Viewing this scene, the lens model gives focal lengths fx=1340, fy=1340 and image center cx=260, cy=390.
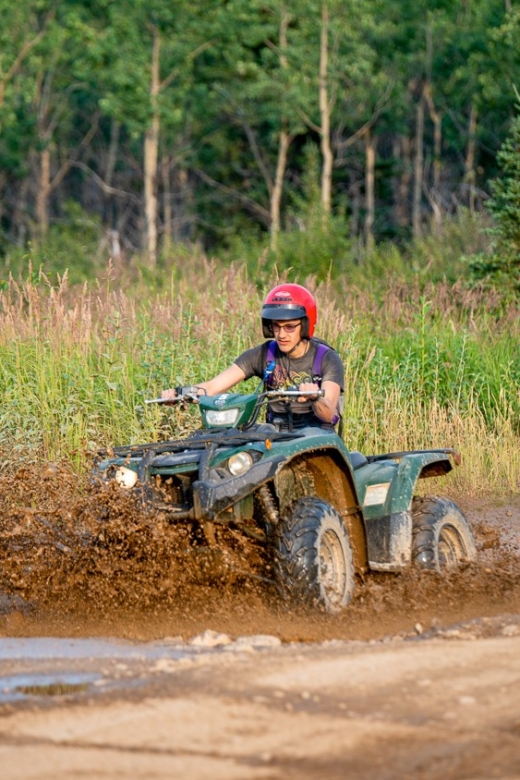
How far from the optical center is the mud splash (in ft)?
22.3

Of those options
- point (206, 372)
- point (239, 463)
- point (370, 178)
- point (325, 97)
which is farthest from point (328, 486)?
point (370, 178)

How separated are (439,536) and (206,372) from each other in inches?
157

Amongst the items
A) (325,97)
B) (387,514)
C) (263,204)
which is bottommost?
(263,204)

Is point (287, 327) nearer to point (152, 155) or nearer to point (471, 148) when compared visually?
point (152, 155)

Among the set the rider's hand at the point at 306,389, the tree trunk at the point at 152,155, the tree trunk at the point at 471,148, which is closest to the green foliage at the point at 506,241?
the rider's hand at the point at 306,389

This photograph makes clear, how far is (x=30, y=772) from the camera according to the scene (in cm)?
421

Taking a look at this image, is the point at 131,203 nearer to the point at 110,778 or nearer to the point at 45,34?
the point at 45,34

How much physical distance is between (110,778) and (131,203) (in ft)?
167

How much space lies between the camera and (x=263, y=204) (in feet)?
152

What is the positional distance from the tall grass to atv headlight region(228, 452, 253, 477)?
3.89 m

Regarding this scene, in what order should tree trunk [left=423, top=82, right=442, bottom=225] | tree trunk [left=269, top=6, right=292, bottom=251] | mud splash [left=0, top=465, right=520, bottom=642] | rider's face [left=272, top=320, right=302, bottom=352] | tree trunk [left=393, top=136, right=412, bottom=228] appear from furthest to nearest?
tree trunk [left=393, top=136, right=412, bottom=228], tree trunk [left=423, top=82, right=442, bottom=225], tree trunk [left=269, top=6, right=292, bottom=251], rider's face [left=272, top=320, right=302, bottom=352], mud splash [left=0, top=465, right=520, bottom=642]

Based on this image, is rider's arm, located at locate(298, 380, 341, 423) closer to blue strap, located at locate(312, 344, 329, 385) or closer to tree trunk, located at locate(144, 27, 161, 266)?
blue strap, located at locate(312, 344, 329, 385)

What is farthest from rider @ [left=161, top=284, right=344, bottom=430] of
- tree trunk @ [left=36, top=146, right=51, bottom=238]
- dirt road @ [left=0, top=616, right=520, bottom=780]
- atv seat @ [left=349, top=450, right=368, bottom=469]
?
tree trunk @ [left=36, top=146, right=51, bottom=238]

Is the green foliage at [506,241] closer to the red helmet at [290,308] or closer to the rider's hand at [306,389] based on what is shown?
the red helmet at [290,308]
